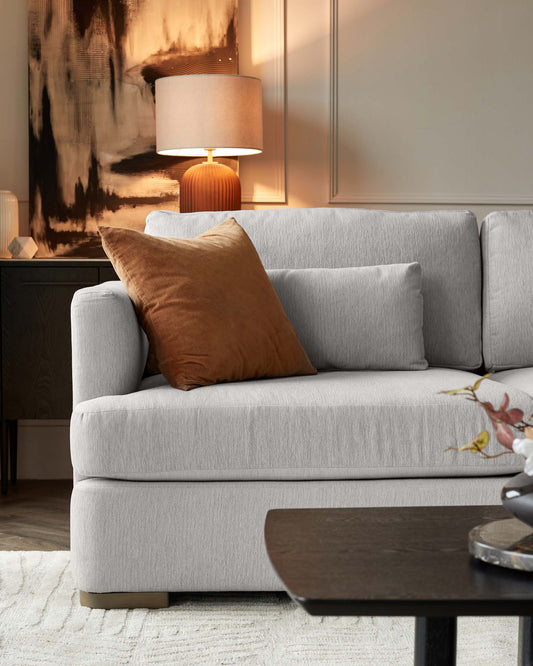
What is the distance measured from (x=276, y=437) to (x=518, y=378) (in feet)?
2.66

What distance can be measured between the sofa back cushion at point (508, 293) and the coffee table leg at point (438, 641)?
1.51 metres

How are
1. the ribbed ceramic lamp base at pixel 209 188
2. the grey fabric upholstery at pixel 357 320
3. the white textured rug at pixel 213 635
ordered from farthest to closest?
Answer: the ribbed ceramic lamp base at pixel 209 188 → the grey fabric upholstery at pixel 357 320 → the white textured rug at pixel 213 635

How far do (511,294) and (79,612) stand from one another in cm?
151

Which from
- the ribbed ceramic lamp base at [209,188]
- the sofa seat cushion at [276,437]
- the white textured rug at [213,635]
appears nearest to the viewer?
the white textured rug at [213,635]

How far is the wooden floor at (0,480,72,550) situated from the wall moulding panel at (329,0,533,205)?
5.38ft

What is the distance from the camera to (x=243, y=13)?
11.2ft

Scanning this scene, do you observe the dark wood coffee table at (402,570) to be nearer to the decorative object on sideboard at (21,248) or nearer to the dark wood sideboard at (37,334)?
the dark wood sideboard at (37,334)

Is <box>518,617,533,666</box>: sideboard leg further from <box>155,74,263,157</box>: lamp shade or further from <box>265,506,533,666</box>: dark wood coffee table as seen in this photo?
<box>155,74,263,157</box>: lamp shade

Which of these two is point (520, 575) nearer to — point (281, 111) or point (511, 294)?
point (511, 294)

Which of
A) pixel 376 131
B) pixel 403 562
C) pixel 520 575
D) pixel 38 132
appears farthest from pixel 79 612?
pixel 376 131

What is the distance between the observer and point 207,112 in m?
2.98

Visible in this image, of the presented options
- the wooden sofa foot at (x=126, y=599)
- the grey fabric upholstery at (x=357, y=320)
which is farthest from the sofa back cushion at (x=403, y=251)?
the wooden sofa foot at (x=126, y=599)

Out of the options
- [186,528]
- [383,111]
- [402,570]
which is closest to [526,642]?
[402,570]

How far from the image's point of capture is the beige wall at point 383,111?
3.44 meters
